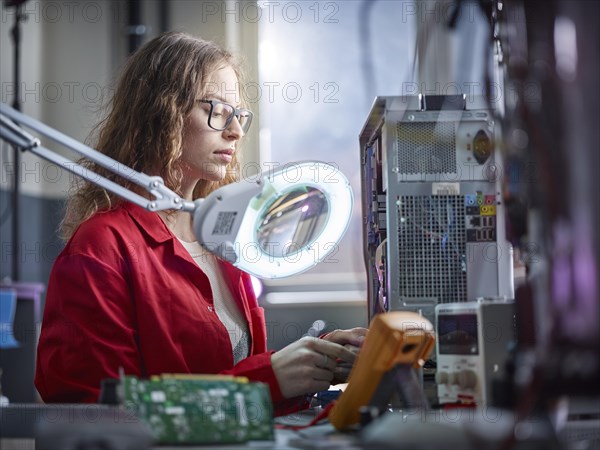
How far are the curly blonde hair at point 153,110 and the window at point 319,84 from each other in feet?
6.68

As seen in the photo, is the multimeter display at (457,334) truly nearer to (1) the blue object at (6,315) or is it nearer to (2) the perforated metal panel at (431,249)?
(2) the perforated metal panel at (431,249)

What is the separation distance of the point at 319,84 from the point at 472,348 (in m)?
2.96

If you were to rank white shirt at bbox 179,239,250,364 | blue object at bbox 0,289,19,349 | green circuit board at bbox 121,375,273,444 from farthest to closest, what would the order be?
1. blue object at bbox 0,289,19,349
2. white shirt at bbox 179,239,250,364
3. green circuit board at bbox 121,375,273,444

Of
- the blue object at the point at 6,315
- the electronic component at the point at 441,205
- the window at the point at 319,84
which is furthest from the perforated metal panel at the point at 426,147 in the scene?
the window at the point at 319,84

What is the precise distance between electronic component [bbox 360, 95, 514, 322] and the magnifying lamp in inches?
5.4

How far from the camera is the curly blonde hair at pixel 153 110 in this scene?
67.8 inches

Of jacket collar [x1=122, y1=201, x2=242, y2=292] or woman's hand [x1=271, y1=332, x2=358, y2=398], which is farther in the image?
jacket collar [x1=122, y1=201, x2=242, y2=292]

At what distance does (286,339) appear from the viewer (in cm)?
396

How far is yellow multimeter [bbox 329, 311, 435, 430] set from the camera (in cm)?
100

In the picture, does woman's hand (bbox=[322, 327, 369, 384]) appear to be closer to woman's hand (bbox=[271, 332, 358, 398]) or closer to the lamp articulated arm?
woman's hand (bbox=[271, 332, 358, 398])

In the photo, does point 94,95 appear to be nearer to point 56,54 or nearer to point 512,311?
point 56,54

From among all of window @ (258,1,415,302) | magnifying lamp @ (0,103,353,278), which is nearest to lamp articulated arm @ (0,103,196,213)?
magnifying lamp @ (0,103,353,278)

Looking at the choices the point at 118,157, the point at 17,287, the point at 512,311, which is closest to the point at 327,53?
the point at 17,287

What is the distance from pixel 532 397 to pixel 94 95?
3883 mm
